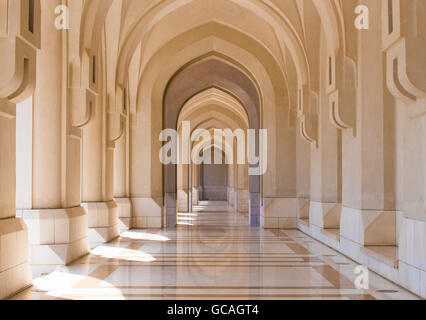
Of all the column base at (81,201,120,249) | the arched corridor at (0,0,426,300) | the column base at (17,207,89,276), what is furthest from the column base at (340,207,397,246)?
the column base at (81,201,120,249)

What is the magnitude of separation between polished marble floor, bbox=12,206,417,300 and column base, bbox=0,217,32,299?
0.12 meters

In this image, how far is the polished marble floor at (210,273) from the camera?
4.73 metres

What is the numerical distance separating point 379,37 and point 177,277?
4048 mm

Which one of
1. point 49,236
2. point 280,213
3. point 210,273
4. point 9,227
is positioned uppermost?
point 9,227

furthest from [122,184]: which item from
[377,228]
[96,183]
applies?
[377,228]

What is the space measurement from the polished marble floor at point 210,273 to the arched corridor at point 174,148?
0.13 ft

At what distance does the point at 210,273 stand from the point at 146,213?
6.32m

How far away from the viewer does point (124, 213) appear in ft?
38.2

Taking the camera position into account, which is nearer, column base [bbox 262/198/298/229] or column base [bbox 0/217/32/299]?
column base [bbox 0/217/32/299]

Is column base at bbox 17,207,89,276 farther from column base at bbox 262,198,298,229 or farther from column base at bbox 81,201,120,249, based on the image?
column base at bbox 262,198,298,229

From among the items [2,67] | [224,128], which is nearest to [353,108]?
[2,67]

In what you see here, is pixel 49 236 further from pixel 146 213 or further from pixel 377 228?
pixel 146 213

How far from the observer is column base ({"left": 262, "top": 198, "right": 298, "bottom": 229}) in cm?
1190
